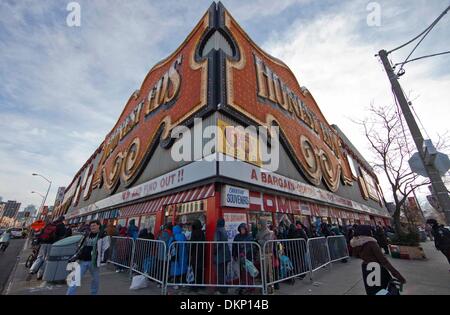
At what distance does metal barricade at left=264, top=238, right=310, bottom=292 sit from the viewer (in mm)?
5666

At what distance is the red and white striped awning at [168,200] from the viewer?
7.96 metres

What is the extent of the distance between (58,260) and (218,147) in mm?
6656

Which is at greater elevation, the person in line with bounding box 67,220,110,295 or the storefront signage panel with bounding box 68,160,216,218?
the storefront signage panel with bounding box 68,160,216,218

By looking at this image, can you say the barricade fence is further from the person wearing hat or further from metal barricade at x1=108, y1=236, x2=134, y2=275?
the person wearing hat

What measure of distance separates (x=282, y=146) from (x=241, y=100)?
4132mm

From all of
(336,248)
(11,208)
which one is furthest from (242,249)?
(11,208)

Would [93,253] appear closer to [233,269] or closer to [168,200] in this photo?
[233,269]

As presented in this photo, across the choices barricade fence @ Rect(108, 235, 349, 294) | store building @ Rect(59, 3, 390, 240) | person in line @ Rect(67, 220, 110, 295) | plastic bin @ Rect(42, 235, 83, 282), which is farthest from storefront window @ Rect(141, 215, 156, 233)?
person in line @ Rect(67, 220, 110, 295)

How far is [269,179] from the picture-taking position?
962cm

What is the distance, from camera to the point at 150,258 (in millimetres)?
6457

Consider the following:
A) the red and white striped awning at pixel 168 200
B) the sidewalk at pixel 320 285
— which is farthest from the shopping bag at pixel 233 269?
the red and white striped awning at pixel 168 200

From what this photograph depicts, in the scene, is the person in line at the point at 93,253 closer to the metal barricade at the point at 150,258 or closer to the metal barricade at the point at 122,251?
the metal barricade at the point at 150,258

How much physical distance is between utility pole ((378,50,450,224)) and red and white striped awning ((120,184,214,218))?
20.0 ft

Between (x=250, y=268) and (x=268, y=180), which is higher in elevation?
(x=268, y=180)
